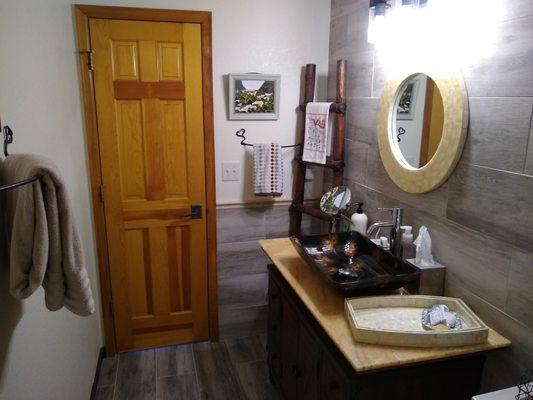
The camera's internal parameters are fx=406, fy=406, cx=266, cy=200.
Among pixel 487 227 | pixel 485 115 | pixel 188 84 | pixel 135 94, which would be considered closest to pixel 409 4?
pixel 485 115

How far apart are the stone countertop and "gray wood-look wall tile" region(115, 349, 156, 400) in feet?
3.86

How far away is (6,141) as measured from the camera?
1.15 metres

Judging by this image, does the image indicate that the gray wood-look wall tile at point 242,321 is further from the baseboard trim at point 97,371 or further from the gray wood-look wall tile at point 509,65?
the gray wood-look wall tile at point 509,65

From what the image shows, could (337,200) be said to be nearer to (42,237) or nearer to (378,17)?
(378,17)

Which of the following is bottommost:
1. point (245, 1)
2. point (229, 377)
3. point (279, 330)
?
point (229, 377)

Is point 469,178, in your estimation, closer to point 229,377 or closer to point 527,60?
point 527,60

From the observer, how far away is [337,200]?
2.31 meters

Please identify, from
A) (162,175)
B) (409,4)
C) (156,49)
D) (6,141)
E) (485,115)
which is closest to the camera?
(6,141)

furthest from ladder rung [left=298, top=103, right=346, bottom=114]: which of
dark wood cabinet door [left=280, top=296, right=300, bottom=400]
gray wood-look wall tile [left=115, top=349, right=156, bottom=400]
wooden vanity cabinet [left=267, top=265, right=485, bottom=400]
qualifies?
gray wood-look wall tile [left=115, top=349, right=156, bottom=400]

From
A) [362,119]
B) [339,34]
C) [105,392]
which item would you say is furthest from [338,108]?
[105,392]

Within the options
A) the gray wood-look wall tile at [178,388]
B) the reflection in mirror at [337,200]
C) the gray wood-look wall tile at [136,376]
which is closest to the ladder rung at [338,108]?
the reflection in mirror at [337,200]

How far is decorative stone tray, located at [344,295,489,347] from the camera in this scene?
1323 mm

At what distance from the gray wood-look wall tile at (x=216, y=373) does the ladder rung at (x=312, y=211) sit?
1.08 metres

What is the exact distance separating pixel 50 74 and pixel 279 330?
5.24 feet
